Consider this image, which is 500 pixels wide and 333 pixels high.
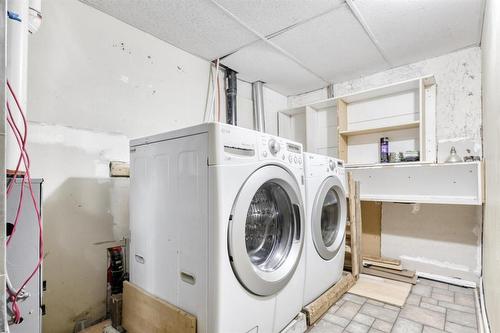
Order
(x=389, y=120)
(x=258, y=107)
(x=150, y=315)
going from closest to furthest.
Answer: (x=150, y=315) < (x=389, y=120) < (x=258, y=107)

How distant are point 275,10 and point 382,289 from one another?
89.7 inches

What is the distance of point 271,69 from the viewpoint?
8.97 feet

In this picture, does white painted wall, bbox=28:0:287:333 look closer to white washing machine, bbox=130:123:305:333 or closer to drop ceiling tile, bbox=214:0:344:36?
white washing machine, bbox=130:123:305:333

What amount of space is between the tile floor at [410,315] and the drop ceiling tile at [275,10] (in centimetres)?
208

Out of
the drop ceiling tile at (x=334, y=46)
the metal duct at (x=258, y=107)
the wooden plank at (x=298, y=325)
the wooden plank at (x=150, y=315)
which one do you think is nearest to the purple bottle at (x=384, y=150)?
the drop ceiling tile at (x=334, y=46)

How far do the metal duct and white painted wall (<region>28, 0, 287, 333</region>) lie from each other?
1.21 metres

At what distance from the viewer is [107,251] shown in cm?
177

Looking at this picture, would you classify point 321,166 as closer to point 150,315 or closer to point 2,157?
point 150,315

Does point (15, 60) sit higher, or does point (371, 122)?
point (371, 122)

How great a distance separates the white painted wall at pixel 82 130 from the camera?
1.55 m

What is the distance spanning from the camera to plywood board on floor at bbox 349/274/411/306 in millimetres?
1977

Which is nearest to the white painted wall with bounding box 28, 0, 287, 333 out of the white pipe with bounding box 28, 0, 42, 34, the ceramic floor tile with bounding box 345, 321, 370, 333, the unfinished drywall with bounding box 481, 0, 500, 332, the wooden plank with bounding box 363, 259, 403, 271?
the white pipe with bounding box 28, 0, 42, 34

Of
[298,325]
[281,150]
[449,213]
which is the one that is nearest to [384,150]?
[449,213]

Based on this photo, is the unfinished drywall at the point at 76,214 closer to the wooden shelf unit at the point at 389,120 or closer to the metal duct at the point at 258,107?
the metal duct at the point at 258,107
